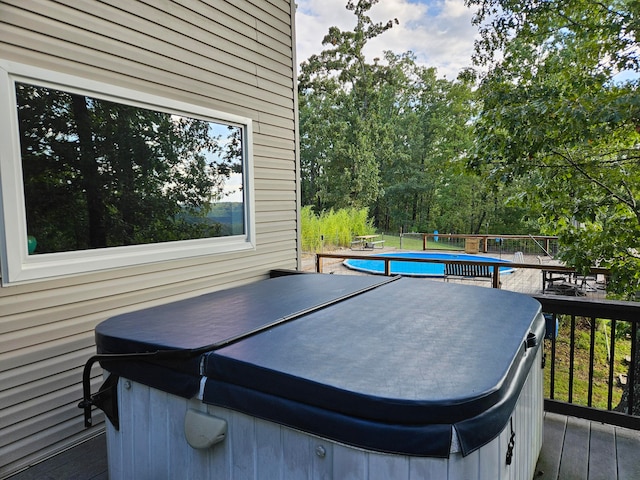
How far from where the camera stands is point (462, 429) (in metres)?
1.03

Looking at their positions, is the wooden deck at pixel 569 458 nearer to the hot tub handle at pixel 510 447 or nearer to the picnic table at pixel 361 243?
the hot tub handle at pixel 510 447

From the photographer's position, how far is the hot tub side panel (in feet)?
3.53

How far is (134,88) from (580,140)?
12.2ft

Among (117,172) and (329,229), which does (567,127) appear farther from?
(329,229)

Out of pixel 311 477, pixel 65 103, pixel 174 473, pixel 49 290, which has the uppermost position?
pixel 65 103

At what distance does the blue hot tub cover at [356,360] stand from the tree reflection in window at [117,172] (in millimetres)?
810

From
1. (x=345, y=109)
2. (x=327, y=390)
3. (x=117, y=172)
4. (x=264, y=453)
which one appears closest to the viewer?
(x=327, y=390)

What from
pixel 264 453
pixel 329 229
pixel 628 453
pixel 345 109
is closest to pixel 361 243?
pixel 329 229

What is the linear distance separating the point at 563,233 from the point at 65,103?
4.40 m

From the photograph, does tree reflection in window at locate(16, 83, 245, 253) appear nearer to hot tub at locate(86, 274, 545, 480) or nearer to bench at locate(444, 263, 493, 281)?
hot tub at locate(86, 274, 545, 480)

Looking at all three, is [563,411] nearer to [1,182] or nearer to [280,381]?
[280,381]

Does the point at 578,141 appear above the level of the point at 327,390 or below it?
above

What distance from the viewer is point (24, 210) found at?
208 cm

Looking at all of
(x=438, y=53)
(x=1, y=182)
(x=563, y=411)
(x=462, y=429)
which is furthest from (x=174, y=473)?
(x=438, y=53)
